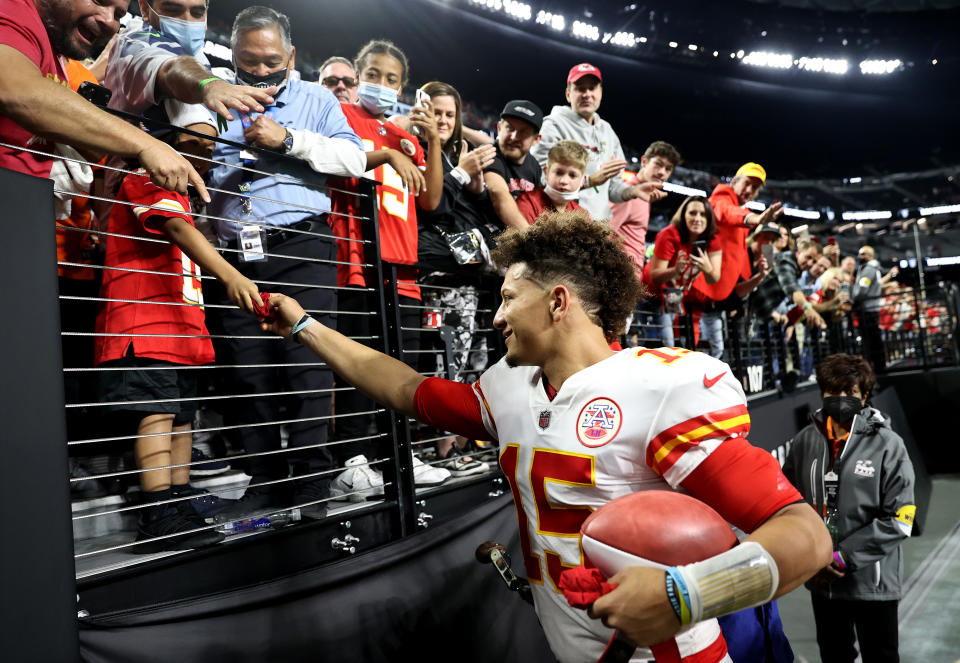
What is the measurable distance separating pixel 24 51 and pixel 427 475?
229 cm

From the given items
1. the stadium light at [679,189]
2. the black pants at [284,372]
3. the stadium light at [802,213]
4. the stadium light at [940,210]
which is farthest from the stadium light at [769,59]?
the black pants at [284,372]

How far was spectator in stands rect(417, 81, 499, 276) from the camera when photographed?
394 centimetres

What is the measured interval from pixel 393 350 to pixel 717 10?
1683cm

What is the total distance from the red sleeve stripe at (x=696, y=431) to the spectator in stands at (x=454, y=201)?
7.61 ft

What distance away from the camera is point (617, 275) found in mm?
1959

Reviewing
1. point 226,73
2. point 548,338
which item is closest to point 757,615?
point 548,338

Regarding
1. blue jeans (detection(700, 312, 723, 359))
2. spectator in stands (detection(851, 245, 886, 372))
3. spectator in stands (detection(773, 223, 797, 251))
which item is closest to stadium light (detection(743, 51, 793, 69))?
spectator in stands (detection(851, 245, 886, 372))

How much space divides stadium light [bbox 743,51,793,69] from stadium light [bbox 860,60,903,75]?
8.44 ft

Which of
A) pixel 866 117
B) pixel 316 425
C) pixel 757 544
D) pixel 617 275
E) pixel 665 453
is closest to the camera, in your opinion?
pixel 757 544

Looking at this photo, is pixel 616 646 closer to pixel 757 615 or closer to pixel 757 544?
pixel 757 544

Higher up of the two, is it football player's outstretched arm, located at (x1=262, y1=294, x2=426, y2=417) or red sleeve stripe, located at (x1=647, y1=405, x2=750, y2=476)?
football player's outstretched arm, located at (x1=262, y1=294, x2=426, y2=417)

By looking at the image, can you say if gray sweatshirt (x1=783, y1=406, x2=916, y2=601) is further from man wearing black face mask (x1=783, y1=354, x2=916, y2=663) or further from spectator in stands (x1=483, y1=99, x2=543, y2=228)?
spectator in stands (x1=483, y1=99, x2=543, y2=228)

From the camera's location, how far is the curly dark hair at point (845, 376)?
12.3 ft

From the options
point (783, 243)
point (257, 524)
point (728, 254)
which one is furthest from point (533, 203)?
point (783, 243)
